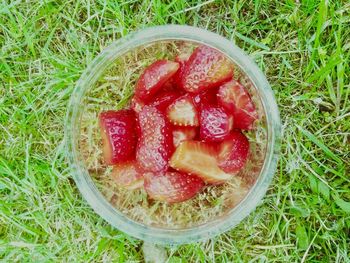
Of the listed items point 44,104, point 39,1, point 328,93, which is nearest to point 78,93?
point 44,104

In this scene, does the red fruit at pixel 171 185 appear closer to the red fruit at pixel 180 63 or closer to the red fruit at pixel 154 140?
the red fruit at pixel 154 140

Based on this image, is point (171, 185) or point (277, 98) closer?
point (171, 185)

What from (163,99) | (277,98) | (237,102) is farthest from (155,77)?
(277,98)

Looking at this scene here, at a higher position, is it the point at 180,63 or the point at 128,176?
the point at 180,63

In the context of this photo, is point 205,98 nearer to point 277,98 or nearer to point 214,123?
point 214,123

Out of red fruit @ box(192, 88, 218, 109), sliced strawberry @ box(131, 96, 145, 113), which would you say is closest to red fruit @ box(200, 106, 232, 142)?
red fruit @ box(192, 88, 218, 109)

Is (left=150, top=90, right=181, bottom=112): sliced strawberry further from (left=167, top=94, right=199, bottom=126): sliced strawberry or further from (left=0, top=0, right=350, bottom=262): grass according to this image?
(left=0, top=0, right=350, bottom=262): grass

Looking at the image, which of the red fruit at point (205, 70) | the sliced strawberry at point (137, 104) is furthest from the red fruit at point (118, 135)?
the red fruit at point (205, 70)
